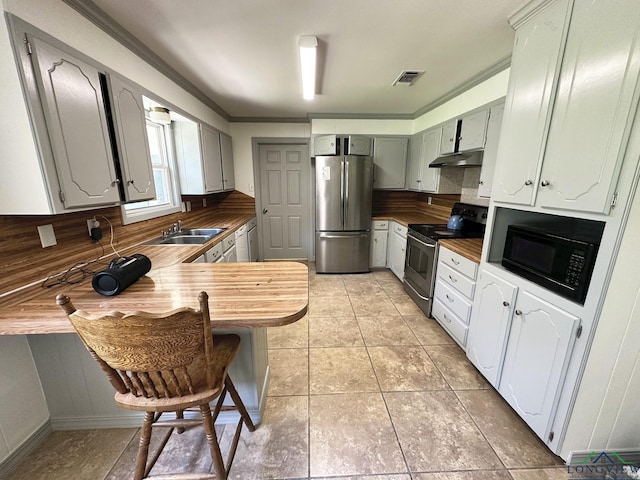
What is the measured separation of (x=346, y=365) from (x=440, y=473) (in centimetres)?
88

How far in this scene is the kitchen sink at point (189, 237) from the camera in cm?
251

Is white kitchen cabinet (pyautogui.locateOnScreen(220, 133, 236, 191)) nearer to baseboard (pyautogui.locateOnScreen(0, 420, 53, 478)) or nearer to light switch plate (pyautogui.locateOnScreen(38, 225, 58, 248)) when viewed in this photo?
light switch plate (pyautogui.locateOnScreen(38, 225, 58, 248))

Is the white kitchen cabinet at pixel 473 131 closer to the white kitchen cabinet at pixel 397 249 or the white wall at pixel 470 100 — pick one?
the white wall at pixel 470 100

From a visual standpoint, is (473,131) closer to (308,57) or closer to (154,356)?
(308,57)

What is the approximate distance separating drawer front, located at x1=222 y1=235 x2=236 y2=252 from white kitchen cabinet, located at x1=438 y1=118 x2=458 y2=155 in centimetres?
279

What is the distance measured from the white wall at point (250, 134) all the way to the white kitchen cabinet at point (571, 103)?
123 inches

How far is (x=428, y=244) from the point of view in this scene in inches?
104

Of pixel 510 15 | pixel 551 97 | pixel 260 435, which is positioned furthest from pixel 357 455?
pixel 510 15

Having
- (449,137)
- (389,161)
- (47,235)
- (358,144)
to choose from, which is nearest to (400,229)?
(389,161)

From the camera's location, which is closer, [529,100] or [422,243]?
[529,100]

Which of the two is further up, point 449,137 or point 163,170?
point 449,137

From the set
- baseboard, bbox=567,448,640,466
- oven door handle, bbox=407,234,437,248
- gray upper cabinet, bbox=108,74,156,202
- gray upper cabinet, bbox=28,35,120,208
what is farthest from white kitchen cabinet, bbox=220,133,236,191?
baseboard, bbox=567,448,640,466

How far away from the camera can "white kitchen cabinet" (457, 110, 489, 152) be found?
235cm

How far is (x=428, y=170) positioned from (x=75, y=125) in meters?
3.53
